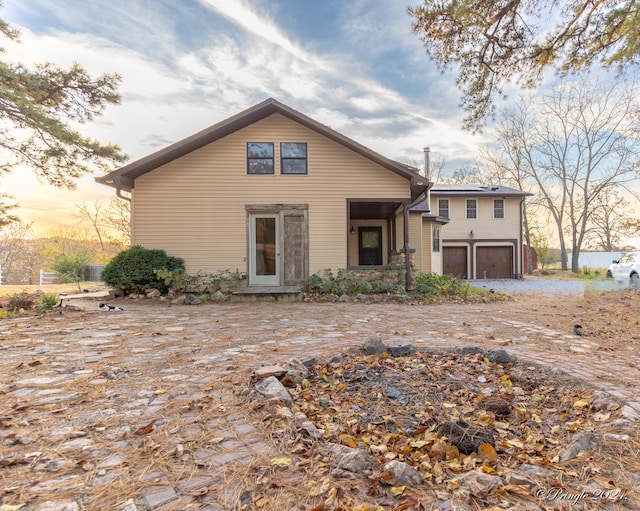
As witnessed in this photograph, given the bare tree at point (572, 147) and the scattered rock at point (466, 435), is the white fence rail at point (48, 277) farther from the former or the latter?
the bare tree at point (572, 147)

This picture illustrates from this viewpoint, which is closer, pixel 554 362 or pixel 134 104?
pixel 554 362

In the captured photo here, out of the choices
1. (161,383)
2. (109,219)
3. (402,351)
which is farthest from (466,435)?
(109,219)

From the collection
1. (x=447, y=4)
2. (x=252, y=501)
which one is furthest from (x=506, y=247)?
(x=252, y=501)

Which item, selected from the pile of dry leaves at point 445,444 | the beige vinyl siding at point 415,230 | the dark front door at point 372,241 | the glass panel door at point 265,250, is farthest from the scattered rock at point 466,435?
the beige vinyl siding at point 415,230

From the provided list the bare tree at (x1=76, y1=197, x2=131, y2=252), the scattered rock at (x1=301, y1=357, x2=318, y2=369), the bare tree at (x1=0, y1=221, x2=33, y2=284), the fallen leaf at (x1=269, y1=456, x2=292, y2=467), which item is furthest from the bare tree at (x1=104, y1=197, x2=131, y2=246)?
the fallen leaf at (x1=269, y1=456, x2=292, y2=467)

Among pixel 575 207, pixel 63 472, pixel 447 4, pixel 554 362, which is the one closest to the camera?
pixel 63 472

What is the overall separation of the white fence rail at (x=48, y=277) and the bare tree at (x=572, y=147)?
28.3 meters

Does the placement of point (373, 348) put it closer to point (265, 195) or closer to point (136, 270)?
point (265, 195)

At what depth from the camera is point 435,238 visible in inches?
608

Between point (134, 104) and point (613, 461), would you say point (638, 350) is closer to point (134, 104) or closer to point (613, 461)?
point (613, 461)

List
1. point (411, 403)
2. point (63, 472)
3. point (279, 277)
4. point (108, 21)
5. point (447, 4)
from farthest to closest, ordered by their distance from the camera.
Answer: point (279, 277)
point (108, 21)
point (447, 4)
point (411, 403)
point (63, 472)

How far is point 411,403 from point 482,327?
3.32 m

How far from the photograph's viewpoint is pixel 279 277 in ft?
31.5

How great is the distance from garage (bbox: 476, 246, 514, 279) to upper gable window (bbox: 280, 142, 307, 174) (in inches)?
525
